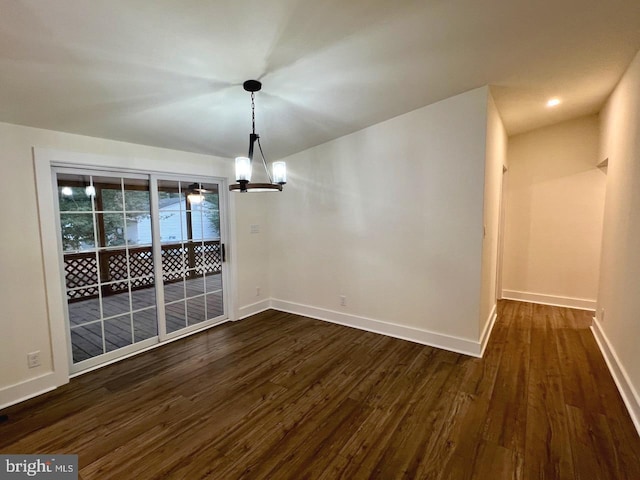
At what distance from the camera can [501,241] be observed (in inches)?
182

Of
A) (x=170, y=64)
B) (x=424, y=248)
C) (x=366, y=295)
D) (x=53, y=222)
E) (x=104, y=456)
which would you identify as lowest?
(x=104, y=456)

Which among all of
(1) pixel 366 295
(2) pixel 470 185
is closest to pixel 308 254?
(1) pixel 366 295

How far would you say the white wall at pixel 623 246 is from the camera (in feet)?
7.20

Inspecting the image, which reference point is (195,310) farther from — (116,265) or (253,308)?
(116,265)

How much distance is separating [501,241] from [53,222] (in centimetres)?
548

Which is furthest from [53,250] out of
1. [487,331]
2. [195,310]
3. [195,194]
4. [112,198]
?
[487,331]

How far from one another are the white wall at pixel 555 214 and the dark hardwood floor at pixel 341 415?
1.38m

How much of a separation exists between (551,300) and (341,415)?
409cm

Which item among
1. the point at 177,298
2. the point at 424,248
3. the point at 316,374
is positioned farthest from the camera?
the point at 177,298

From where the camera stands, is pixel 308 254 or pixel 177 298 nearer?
pixel 177 298

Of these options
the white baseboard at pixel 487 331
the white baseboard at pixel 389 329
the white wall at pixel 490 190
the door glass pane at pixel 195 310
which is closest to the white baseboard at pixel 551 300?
the white baseboard at pixel 487 331

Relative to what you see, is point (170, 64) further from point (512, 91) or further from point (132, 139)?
point (512, 91)

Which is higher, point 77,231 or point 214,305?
point 77,231

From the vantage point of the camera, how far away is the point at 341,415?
213cm
